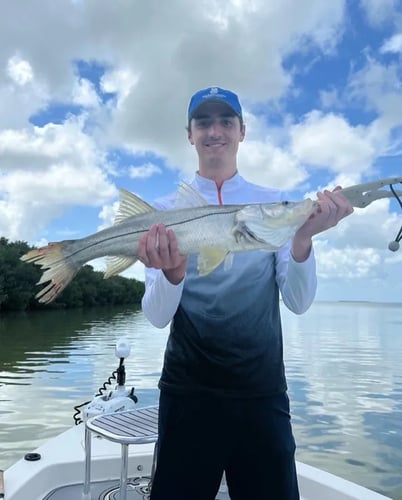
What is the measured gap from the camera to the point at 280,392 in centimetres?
262

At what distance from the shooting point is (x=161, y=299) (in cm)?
257

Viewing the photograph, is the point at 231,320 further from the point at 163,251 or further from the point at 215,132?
the point at 215,132

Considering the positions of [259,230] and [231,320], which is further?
[231,320]

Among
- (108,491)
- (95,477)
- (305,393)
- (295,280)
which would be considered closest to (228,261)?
(295,280)

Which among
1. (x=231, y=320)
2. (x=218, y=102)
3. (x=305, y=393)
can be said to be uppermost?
(x=218, y=102)

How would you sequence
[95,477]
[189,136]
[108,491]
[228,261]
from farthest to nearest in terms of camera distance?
[95,477]
[108,491]
[189,136]
[228,261]

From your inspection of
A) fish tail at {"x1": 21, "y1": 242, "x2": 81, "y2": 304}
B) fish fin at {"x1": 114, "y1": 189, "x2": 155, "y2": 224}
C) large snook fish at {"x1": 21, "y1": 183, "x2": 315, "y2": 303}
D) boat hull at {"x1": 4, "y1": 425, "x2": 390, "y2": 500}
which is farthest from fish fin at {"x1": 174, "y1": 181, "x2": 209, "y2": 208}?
boat hull at {"x1": 4, "y1": 425, "x2": 390, "y2": 500}

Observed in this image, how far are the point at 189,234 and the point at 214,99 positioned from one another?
901 mm

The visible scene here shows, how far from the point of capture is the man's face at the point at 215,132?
2926 millimetres

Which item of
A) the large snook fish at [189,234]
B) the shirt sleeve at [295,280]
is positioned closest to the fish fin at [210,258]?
the large snook fish at [189,234]

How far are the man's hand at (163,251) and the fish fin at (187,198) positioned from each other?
22 centimetres

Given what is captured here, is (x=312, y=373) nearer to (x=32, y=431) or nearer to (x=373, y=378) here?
(x=373, y=378)

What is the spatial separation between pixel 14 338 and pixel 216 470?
31074mm

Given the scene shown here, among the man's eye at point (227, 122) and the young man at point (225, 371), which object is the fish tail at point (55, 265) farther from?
the man's eye at point (227, 122)
